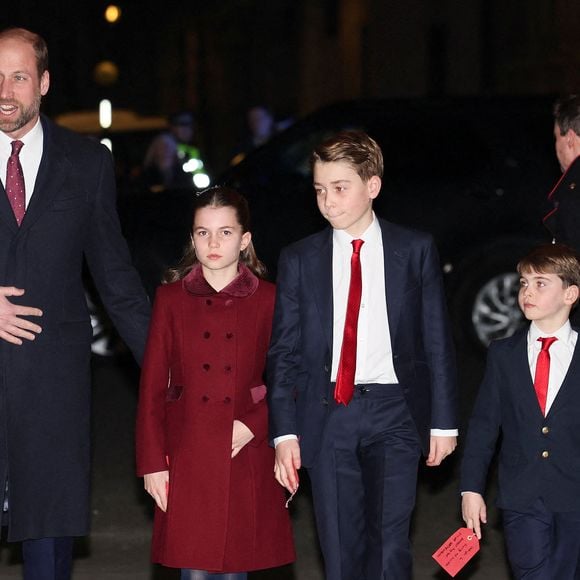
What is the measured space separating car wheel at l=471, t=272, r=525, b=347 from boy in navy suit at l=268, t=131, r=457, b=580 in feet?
23.1

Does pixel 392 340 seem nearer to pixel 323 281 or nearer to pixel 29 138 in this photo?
pixel 323 281

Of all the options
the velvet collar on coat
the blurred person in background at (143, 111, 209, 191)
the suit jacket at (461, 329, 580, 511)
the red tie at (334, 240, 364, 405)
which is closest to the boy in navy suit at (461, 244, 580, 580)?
the suit jacket at (461, 329, 580, 511)

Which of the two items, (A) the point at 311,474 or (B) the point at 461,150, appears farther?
(B) the point at 461,150

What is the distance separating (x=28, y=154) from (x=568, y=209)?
219cm

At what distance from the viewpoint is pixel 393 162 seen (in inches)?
481

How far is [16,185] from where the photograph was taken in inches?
219

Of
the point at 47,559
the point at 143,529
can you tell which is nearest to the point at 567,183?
the point at 47,559

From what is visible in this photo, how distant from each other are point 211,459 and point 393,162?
275 inches

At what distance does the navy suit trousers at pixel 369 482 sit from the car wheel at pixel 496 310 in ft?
23.3

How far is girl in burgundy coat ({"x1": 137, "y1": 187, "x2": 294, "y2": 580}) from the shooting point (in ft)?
18.1

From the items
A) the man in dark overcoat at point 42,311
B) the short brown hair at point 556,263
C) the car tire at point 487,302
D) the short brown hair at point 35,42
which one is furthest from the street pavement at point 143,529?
the short brown hair at point 35,42

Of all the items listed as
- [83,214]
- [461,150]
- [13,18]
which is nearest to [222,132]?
[13,18]

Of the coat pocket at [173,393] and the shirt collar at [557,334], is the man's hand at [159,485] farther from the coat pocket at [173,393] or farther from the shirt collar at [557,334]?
the shirt collar at [557,334]

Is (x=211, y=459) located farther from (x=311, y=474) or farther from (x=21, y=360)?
(x=21, y=360)
